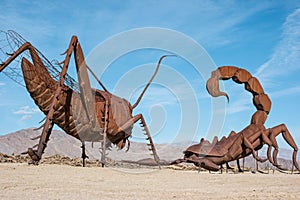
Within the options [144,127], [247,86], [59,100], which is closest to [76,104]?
[59,100]

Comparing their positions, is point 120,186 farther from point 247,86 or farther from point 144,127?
point 247,86

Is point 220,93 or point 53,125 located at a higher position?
point 220,93

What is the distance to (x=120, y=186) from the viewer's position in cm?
686

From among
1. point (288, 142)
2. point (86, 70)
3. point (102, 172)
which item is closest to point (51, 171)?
point (102, 172)

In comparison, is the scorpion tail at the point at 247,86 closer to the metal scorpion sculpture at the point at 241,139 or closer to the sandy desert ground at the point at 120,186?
the metal scorpion sculpture at the point at 241,139

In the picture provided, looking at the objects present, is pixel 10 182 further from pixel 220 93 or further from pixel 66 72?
pixel 220 93

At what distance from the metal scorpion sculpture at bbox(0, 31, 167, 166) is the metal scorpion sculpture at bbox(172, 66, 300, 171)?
1964mm

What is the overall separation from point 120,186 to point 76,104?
4.25 metres

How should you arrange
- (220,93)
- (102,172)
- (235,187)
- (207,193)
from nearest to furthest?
(207,193) → (235,187) → (102,172) → (220,93)

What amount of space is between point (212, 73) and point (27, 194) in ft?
24.0

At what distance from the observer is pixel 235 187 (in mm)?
7434

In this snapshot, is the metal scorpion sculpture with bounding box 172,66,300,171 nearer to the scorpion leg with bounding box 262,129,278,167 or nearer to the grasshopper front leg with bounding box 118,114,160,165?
the scorpion leg with bounding box 262,129,278,167

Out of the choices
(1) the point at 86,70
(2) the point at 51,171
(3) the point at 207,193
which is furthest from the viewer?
(1) the point at 86,70

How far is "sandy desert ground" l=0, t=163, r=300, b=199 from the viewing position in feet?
19.0
